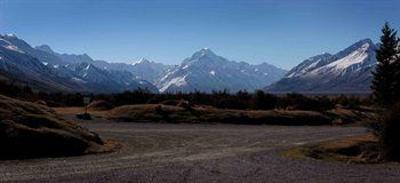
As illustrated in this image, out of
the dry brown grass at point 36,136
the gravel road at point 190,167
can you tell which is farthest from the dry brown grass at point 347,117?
the dry brown grass at point 36,136

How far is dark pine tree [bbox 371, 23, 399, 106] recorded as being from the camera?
206 ft

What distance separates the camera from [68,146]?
107 feet

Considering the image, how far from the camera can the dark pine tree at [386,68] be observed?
62906 millimetres

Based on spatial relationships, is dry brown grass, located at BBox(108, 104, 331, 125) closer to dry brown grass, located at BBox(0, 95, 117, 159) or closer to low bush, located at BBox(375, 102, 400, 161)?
dry brown grass, located at BBox(0, 95, 117, 159)

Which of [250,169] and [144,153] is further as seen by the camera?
[144,153]

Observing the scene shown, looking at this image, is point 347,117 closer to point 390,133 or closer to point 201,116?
point 201,116

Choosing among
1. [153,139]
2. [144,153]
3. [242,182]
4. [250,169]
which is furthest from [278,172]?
[153,139]

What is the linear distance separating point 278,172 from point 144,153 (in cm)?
936

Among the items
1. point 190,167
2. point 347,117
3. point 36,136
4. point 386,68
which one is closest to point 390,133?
point 190,167

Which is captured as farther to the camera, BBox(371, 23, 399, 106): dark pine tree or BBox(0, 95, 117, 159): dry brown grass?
BBox(371, 23, 399, 106): dark pine tree

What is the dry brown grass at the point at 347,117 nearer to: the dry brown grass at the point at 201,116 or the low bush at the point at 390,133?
the dry brown grass at the point at 201,116

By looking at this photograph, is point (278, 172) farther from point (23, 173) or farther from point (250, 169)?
point (23, 173)

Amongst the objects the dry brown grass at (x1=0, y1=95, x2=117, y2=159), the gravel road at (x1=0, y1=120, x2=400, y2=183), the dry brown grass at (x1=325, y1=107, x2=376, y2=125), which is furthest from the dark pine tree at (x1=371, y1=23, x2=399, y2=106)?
the dry brown grass at (x1=0, y1=95, x2=117, y2=159)

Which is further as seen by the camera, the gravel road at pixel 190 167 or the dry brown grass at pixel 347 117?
the dry brown grass at pixel 347 117
